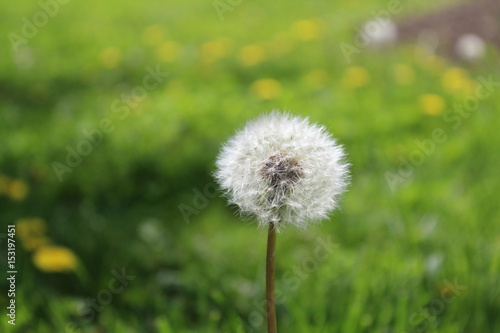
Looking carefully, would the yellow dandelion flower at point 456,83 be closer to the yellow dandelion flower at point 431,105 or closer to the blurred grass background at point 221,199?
the blurred grass background at point 221,199

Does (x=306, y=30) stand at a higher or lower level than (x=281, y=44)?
higher

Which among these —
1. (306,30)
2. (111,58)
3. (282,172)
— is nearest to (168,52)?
(111,58)

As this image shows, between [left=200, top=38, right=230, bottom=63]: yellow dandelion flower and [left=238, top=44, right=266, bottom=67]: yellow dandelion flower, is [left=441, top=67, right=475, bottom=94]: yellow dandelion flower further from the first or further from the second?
[left=200, top=38, right=230, bottom=63]: yellow dandelion flower

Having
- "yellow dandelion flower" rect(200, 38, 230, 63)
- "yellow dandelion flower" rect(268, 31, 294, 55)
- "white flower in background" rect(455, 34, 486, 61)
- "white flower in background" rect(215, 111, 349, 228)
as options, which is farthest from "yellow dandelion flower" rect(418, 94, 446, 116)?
"white flower in background" rect(215, 111, 349, 228)

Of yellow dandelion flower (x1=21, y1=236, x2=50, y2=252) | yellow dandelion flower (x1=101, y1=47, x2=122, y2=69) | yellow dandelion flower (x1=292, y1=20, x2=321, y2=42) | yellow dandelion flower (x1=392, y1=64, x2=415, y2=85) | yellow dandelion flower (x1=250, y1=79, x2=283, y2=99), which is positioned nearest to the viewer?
yellow dandelion flower (x1=21, y1=236, x2=50, y2=252)

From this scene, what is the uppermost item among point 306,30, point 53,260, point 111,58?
point 306,30

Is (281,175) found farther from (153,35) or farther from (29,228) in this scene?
(153,35)

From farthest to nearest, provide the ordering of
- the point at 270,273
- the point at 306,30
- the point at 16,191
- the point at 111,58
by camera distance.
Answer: the point at 306,30 < the point at 111,58 < the point at 16,191 < the point at 270,273
